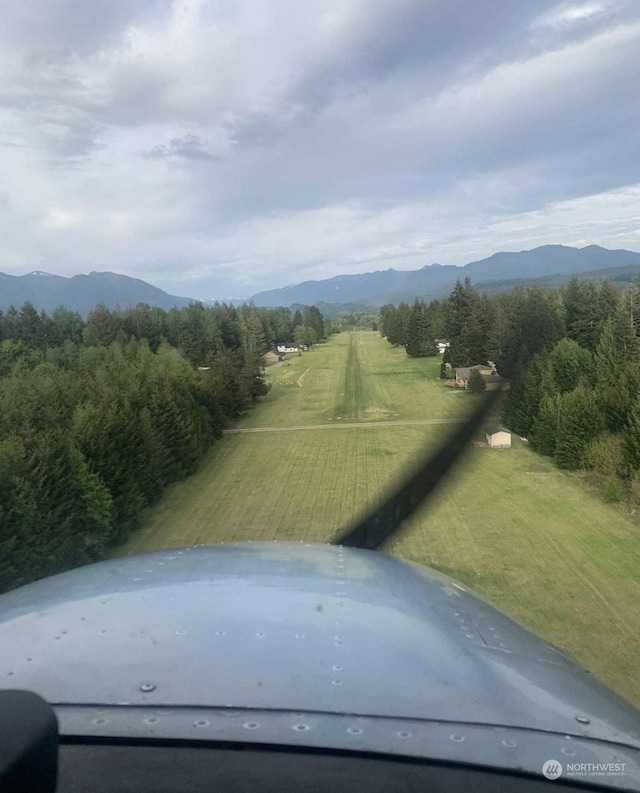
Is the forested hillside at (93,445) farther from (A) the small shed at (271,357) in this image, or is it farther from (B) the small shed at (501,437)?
→ (A) the small shed at (271,357)

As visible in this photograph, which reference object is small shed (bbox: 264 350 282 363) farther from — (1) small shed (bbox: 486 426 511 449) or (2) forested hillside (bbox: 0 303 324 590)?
(1) small shed (bbox: 486 426 511 449)

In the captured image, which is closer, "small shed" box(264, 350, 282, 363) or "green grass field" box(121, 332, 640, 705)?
"green grass field" box(121, 332, 640, 705)

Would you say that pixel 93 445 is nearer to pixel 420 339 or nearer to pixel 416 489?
pixel 416 489

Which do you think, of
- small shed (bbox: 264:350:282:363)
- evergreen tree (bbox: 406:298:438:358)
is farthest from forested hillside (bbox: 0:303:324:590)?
small shed (bbox: 264:350:282:363)

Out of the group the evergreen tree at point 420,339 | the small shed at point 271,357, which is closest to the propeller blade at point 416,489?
the evergreen tree at point 420,339

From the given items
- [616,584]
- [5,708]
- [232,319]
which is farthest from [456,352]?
[232,319]

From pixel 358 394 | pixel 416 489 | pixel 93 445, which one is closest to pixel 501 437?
pixel 358 394

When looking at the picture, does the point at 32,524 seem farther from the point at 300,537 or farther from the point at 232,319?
the point at 232,319
